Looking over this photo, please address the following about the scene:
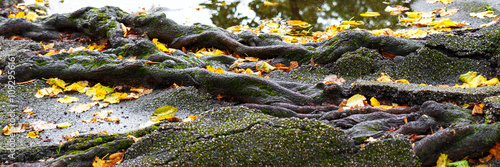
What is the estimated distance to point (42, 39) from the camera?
6.16 meters

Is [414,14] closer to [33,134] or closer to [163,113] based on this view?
[163,113]

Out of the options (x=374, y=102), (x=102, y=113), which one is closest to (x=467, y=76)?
(x=374, y=102)

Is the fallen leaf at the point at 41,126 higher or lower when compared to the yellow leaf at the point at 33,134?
lower

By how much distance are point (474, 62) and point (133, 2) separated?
7.58 m

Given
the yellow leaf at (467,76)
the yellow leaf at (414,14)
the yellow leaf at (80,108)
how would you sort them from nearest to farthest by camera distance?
1. the yellow leaf at (80,108)
2. the yellow leaf at (467,76)
3. the yellow leaf at (414,14)

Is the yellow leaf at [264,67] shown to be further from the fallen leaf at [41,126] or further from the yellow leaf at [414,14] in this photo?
the yellow leaf at [414,14]

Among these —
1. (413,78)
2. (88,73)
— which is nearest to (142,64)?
(88,73)

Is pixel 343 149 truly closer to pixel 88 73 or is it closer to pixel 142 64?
pixel 142 64

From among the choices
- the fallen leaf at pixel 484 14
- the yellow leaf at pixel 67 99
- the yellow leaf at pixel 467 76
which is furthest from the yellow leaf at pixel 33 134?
the fallen leaf at pixel 484 14

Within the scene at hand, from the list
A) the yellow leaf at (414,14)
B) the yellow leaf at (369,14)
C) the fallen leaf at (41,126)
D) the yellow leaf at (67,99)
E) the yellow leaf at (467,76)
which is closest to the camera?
the fallen leaf at (41,126)

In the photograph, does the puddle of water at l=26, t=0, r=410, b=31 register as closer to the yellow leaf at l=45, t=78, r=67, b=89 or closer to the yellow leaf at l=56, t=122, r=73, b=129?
Answer: the yellow leaf at l=45, t=78, r=67, b=89

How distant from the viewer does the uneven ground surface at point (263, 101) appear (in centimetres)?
240

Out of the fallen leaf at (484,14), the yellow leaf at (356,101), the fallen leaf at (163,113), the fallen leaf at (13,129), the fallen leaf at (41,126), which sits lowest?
the fallen leaf at (41,126)

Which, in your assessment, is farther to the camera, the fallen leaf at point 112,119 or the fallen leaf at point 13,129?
the fallen leaf at point 112,119
